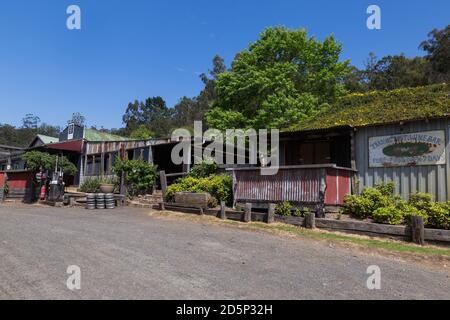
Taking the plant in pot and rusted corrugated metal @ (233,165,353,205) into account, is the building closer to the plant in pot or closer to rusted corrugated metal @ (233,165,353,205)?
rusted corrugated metal @ (233,165,353,205)

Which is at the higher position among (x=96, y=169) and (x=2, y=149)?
(x=2, y=149)

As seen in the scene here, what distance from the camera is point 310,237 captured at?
10023 millimetres

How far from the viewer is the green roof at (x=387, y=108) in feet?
41.1

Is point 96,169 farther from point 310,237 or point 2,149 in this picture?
point 2,149

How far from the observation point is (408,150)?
40.4 feet

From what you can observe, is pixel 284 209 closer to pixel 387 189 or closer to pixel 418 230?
pixel 387 189

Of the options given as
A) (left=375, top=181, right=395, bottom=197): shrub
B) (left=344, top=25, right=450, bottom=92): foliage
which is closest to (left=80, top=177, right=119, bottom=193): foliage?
(left=375, top=181, right=395, bottom=197): shrub

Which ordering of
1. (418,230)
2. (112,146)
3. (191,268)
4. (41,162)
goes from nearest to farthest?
(191,268)
(418,230)
(41,162)
(112,146)

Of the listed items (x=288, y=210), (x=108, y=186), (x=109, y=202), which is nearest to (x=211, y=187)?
(x=288, y=210)

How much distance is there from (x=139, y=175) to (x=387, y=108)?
41.2 ft

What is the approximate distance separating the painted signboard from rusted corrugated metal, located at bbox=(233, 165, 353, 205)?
1154 millimetres
